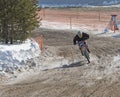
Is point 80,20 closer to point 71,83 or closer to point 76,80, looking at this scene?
point 76,80

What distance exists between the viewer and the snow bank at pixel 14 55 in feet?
60.1

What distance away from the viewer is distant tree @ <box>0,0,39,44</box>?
20.3 metres

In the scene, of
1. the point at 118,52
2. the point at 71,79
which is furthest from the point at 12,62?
the point at 118,52

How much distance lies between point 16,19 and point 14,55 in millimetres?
2664

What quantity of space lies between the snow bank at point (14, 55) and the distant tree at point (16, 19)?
0.96 meters

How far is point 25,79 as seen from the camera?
17.6 meters

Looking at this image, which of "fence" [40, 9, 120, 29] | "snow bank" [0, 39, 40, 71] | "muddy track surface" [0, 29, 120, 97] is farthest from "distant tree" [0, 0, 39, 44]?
"fence" [40, 9, 120, 29]

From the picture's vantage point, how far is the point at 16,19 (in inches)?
815

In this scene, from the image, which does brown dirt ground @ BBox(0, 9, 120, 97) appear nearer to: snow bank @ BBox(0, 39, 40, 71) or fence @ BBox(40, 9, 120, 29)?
snow bank @ BBox(0, 39, 40, 71)

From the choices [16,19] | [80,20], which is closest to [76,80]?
[16,19]

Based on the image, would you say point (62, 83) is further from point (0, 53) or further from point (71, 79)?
point (0, 53)

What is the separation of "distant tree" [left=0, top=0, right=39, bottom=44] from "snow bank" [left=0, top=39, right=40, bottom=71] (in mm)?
956

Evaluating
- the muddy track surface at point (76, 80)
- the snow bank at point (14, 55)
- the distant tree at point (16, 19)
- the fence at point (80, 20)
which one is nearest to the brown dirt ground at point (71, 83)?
the muddy track surface at point (76, 80)

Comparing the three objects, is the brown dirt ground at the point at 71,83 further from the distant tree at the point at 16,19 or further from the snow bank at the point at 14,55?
A: the distant tree at the point at 16,19
